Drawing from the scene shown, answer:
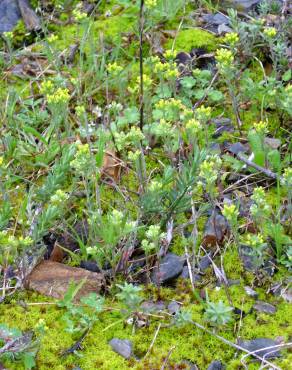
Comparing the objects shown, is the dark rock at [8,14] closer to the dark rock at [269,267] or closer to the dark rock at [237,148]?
the dark rock at [237,148]

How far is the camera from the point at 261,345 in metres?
2.94

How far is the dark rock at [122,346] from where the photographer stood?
9.68 ft

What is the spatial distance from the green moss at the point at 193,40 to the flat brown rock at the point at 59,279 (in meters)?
2.23

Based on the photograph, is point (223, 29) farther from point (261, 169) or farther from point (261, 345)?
point (261, 345)

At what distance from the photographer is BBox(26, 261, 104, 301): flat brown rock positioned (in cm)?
321

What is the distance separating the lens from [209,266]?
334 centimetres

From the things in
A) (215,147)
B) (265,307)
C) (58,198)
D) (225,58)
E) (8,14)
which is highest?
(8,14)

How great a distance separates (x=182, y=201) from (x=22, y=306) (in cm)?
96

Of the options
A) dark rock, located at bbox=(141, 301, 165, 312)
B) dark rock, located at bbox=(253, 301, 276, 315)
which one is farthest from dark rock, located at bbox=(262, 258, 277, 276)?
dark rock, located at bbox=(141, 301, 165, 312)

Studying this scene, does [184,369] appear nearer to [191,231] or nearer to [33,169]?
[191,231]

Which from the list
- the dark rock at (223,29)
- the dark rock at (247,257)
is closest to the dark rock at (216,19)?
the dark rock at (223,29)

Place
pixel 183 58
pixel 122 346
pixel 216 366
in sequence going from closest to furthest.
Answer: pixel 216 366
pixel 122 346
pixel 183 58

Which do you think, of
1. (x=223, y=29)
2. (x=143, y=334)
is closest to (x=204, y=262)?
(x=143, y=334)

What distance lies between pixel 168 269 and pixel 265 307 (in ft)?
1.73
